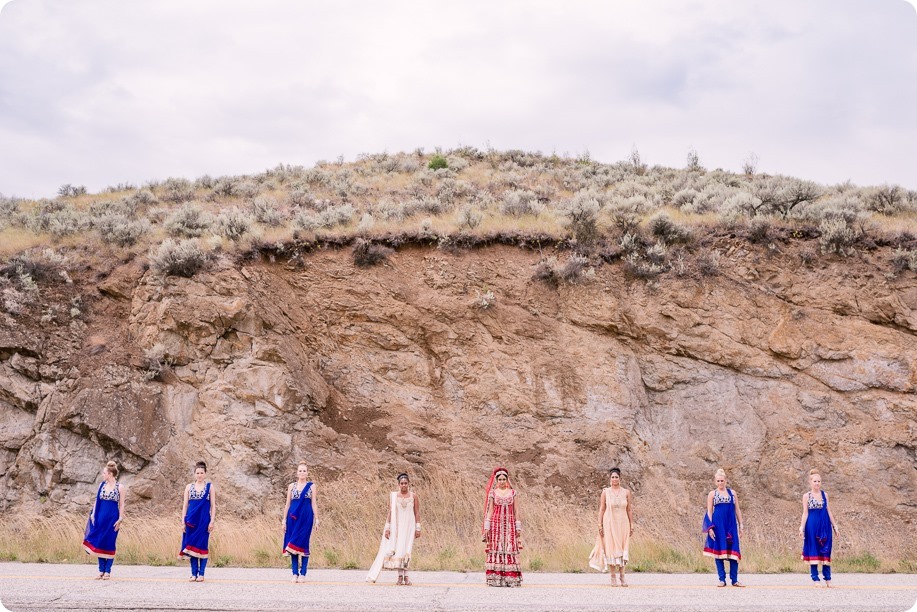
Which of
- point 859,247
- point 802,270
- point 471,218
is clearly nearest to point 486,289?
point 471,218

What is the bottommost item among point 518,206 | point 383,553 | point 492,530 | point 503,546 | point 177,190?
point 383,553

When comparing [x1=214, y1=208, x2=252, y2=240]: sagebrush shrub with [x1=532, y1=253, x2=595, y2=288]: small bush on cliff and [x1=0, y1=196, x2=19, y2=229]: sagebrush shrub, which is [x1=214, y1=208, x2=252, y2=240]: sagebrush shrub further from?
[x1=0, y1=196, x2=19, y2=229]: sagebrush shrub

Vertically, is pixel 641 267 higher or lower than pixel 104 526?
higher

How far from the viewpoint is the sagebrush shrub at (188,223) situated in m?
19.2

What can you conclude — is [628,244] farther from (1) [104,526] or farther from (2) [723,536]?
(1) [104,526]

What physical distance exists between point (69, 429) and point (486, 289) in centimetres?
970

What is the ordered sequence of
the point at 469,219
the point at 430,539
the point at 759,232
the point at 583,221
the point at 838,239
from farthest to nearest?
the point at 469,219, the point at 583,221, the point at 759,232, the point at 838,239, the point at 430,539

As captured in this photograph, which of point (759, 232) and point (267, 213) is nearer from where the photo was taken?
point (759, 232)

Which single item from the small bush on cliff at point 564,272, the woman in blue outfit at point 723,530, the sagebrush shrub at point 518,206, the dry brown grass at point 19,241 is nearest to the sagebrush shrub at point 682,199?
the sagebrush shrub at point 518,206

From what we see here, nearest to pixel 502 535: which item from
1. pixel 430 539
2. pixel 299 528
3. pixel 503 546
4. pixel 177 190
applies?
pixel 503 546

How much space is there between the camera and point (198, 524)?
10906 millimetres

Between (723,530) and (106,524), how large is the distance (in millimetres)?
9096

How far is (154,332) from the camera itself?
16750 millimetres

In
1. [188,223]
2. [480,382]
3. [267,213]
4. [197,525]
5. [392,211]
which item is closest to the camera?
[197,525]
